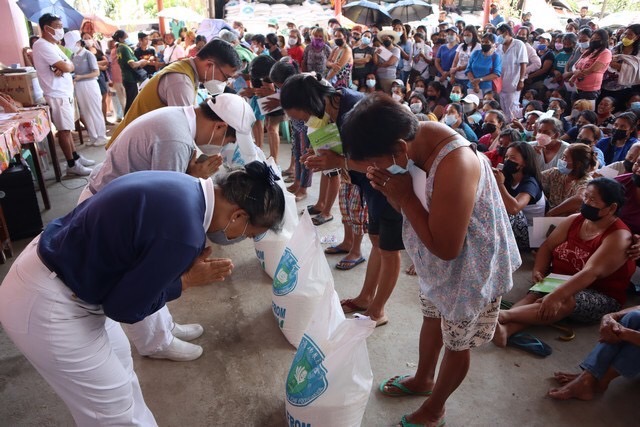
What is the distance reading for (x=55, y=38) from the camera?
5004mm

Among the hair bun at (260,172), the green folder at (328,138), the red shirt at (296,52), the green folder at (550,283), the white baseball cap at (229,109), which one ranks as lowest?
the red shirt at (296,52)

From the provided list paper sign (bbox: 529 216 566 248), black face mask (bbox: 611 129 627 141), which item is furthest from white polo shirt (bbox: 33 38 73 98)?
black face mask (bbox: 611 129 627 141)

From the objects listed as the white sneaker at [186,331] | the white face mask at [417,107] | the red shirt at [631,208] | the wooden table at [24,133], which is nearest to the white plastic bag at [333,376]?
the white sneaker at [186,331]

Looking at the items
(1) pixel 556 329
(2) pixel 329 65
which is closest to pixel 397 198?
(1) pixel 556 329

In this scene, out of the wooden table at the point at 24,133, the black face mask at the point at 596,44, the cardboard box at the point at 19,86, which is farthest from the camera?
the black face mask at the point at 596,44

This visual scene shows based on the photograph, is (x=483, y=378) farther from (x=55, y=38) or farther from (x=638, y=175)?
A: (x=55, y=38)

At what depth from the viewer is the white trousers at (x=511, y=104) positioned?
6.60 m

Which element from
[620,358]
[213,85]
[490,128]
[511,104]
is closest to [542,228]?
[620,358]

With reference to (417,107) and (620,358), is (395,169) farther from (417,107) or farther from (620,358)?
(417,107)

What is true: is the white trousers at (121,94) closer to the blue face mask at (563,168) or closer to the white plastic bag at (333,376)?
the blue face mask at (563,168)

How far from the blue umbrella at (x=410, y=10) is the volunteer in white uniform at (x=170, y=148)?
10.6 meters

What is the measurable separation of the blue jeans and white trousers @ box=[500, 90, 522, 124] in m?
5.00

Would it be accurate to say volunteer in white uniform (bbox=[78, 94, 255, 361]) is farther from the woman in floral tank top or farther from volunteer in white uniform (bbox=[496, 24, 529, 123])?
volunteer in white uniform (bbox=[496, 24, 529, 123])

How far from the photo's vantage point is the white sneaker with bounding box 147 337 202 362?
2.36m
